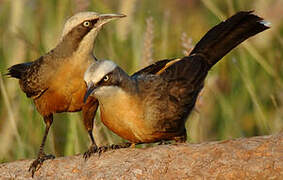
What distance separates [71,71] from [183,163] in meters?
1.32

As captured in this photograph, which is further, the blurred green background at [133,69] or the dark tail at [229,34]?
the blurred green background at [133,69]

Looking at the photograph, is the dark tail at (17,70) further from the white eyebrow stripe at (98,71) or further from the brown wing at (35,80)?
the white eyebrow stripe at (98,71)

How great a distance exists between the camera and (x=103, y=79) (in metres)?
5.03

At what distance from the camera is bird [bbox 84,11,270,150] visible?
16.8ft

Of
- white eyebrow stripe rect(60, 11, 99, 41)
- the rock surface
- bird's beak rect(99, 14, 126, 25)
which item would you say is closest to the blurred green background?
white eyebrow stripe rect(60, 11, 99, 41)

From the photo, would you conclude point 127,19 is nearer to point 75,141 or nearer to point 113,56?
point 113,56

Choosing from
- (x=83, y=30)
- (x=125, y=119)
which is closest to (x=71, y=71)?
(x=83, y=30)

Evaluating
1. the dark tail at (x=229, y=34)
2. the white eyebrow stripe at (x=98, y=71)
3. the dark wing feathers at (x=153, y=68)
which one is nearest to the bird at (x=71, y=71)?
the white eyebrow stripe at (x=98, y=71)

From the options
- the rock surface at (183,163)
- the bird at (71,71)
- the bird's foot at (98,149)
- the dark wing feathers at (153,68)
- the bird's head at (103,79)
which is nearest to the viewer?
the rock surface at (183,163)

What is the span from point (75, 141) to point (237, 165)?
1.99 m

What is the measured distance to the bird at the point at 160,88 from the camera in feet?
16.8

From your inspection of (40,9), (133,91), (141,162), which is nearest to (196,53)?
(133,91)

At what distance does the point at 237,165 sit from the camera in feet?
14.6

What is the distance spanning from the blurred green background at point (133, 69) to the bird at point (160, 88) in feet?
0.47
